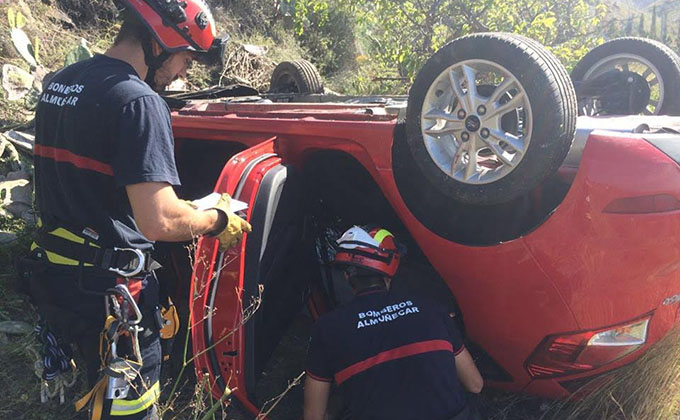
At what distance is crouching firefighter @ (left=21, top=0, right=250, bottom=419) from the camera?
1.83 m

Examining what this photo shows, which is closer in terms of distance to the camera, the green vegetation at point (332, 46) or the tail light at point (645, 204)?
the tail light at point (645, 204)

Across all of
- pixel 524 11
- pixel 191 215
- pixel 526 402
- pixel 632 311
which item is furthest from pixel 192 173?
pixel 524 11

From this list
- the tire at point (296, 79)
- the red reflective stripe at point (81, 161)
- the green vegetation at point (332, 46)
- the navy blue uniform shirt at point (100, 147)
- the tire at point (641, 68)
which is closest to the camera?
the navy blue uniform shirt at point (100, 147)

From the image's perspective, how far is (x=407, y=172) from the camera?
7.99 ft

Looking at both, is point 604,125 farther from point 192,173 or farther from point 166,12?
point 192,173

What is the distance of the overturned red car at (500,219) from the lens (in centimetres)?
200

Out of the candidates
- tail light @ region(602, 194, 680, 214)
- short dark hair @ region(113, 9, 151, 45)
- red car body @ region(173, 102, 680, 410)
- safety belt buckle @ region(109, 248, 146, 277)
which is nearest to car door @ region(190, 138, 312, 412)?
red car body @ region(173, 102, 680, 410)

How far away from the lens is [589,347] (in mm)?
2232

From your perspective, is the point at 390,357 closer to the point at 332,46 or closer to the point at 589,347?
the point at 589,347

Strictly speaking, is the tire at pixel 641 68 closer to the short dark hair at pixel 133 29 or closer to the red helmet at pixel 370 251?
the red helmet at pixel 370 251

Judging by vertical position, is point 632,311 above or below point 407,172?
below

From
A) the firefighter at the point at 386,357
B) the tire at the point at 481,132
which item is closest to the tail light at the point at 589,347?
the firefighter at the point at 386,357

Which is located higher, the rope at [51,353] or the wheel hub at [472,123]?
the wheel hub at [472,123]

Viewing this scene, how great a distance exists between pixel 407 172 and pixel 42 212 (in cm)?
157
